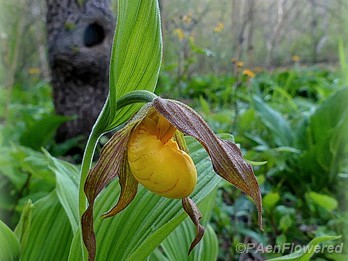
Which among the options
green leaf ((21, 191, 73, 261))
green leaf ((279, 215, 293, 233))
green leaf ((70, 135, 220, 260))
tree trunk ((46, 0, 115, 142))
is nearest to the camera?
green leaf ((70, 135, 220, 260))

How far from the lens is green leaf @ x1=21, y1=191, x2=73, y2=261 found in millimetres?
837

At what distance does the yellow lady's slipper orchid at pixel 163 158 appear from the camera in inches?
20.6

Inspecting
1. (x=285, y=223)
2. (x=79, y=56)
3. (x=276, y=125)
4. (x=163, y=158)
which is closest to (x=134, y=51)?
(x=163, y=158)

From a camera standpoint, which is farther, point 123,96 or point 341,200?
point 341,200

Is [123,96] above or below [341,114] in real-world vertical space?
above

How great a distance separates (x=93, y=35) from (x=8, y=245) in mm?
1118

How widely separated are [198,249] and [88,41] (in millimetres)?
1062

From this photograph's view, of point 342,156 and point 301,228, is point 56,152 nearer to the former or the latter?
point 301,228

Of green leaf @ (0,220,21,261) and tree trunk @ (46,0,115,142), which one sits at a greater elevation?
tree trunk @ (46,0,115,142)

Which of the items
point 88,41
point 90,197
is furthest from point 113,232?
point 88,41

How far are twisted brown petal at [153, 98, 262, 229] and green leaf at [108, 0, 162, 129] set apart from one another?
0.08 meters

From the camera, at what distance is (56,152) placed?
5.63 feet

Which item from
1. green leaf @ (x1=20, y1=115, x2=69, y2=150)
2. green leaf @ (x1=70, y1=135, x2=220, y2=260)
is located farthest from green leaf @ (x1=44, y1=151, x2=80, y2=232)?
green leaf @ (x1=20, y1=115, x2=69, y2=150)

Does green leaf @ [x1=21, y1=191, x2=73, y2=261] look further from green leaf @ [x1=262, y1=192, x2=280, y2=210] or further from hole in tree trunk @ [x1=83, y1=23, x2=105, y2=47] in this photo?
hole in tree trunk @ [x1=83, y1=23, x2=105, y2=47]
